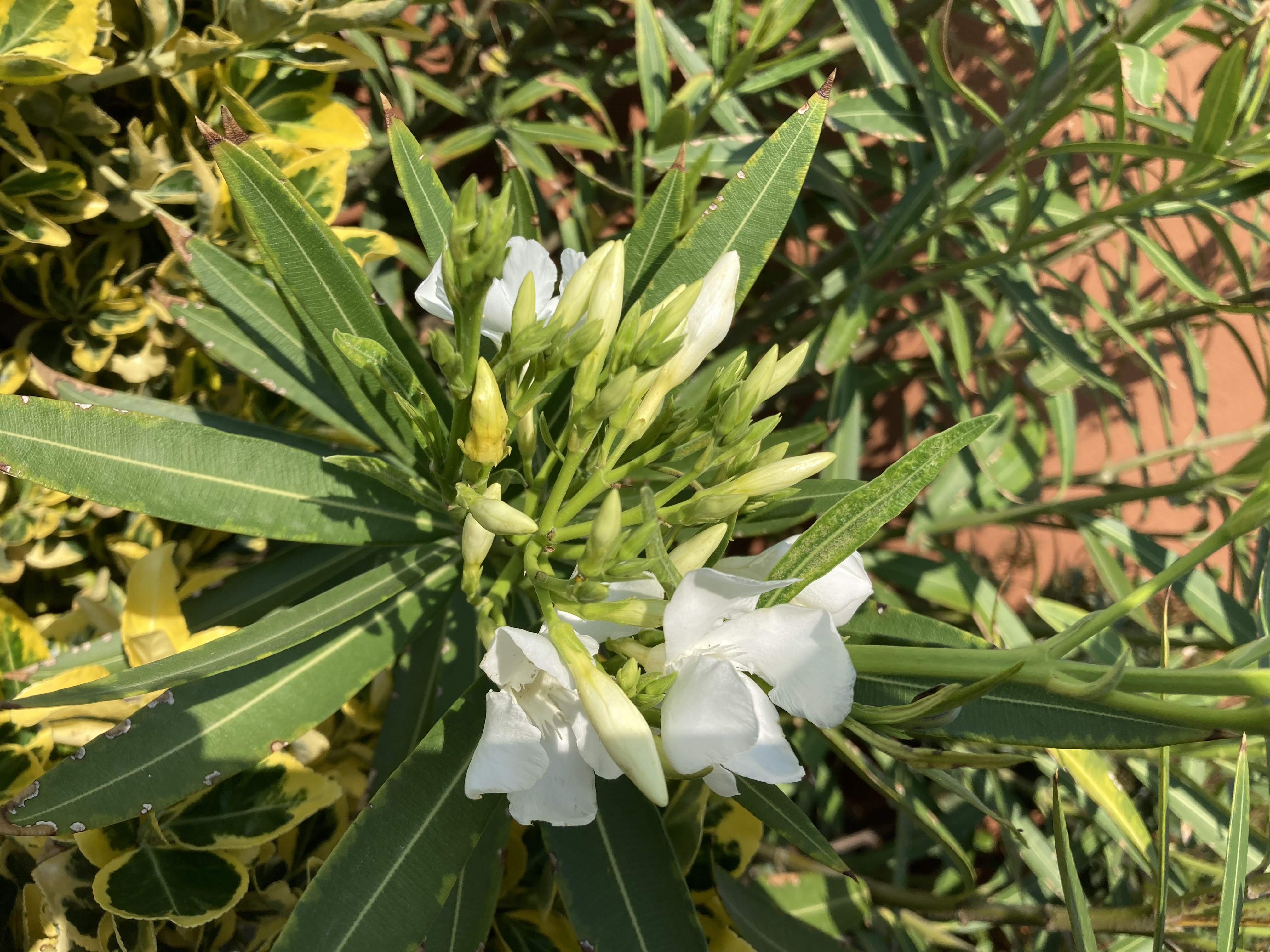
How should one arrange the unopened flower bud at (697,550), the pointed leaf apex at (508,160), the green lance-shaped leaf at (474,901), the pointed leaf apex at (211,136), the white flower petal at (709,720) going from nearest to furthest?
the white flower petal at (709,720), the unopened flower bud at (697,550), the pointed leaf apex at (211,136), the green lance-shaped leaf at (474,901), the pointed leaf apex at (508,160)

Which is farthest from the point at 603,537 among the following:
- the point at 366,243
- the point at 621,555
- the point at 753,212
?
the point at 366,243

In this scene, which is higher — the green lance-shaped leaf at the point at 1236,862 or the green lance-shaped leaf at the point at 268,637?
the green lance-shaped leaf at the point at 1236,862

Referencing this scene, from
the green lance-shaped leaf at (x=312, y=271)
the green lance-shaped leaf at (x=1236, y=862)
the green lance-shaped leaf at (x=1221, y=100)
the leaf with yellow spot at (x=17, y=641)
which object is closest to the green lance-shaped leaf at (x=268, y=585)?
the leaf with yellow spot at (x=17, y=641)

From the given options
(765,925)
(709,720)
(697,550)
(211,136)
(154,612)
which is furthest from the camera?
(765,925)

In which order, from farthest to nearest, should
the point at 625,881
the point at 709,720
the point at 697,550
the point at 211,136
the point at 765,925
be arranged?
the point at 765,925
the point at 625,881
the point at 211,136
the point at 697,550
the point at 709,720

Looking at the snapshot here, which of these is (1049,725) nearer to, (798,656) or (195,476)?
(798,656)

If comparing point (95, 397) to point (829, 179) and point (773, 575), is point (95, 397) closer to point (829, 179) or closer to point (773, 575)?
point (773, 575)

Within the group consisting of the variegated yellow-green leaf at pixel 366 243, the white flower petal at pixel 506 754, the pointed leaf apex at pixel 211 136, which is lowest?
the white flower petal at pixel 506 754

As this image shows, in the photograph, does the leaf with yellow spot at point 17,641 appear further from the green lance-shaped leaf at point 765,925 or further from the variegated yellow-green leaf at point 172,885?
the green lance-shaped leaf at point 765,925
